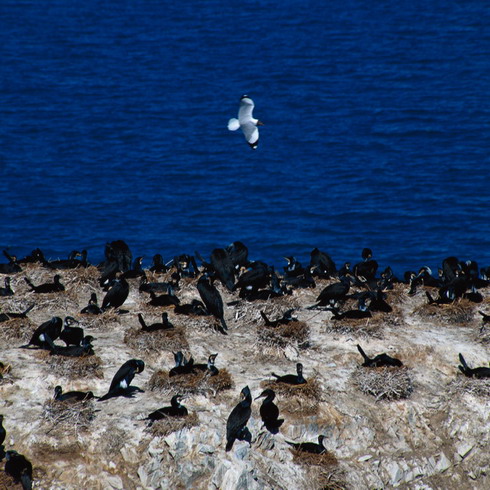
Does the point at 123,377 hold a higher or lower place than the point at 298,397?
higher

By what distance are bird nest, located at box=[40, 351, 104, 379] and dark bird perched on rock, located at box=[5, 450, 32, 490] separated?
3.03 m

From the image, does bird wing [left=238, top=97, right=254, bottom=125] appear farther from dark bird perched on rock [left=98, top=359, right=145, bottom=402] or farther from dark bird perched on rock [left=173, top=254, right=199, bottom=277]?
dark bird perched on rock [left=98, top=359, right=145, bottom=402]

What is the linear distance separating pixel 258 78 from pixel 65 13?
26.3m

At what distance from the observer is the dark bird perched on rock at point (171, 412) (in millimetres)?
20703

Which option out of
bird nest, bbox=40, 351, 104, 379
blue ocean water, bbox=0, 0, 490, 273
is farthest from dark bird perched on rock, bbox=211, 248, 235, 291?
blue ocean water, bbox=0, 0, 490, 273

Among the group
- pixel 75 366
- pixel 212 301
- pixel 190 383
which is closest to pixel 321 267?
pixel 212 301

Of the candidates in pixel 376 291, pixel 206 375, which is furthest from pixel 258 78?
pixel 206 375

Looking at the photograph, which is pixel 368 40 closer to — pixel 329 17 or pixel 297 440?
pixel 329 17

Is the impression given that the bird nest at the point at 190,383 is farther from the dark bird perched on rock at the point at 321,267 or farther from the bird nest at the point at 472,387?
the dark bird perched on rock at the point at 321,267

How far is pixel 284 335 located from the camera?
24.2m

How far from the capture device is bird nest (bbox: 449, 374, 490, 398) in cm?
2329

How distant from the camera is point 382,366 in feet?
75.9

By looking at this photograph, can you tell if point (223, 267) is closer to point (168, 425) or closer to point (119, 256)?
point (119, 256)

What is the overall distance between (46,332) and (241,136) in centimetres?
4902
